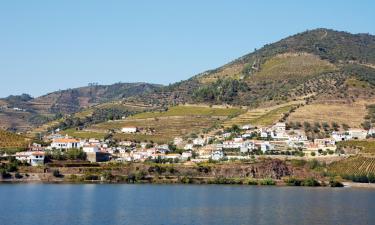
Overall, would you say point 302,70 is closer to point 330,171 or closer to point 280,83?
point 280,83

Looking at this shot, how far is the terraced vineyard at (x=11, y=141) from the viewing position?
4235 inches

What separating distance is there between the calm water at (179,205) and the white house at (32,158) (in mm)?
10920

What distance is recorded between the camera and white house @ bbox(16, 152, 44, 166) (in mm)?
93000

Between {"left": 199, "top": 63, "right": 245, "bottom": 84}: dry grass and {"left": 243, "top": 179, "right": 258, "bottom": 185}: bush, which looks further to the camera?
{"left": 199, "top": 63, "right": 245, "bottom": 84}: dry grass

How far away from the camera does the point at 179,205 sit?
2437 inches

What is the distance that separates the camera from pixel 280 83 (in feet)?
490

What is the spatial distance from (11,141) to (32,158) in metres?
18.4

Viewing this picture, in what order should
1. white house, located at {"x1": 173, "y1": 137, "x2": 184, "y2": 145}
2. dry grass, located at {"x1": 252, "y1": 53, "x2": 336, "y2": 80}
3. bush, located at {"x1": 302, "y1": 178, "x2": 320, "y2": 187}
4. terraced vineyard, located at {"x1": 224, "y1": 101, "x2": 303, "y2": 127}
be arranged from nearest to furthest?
bush, located at {"x1": 302, "y1": 178, "x2": 320, "y2": 187} → white house, located at {"x1": 173, "y1": 137, "x2": 184, "y2": 145} → terraced vineyard, located at {"x1": 224, "y1": 101, "x2": 303, "y2": 127} → dry grass, located at {"x1": 252, "y1": 53, "x2": 336, "y2": 80}

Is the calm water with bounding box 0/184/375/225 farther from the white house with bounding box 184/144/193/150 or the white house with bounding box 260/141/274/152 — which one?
the white house with bounding box 184/144/193/150

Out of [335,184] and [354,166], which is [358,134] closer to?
[354,166]

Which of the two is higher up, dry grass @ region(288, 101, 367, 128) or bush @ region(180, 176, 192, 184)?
dry grass @ region(288, 101, 367, 128)

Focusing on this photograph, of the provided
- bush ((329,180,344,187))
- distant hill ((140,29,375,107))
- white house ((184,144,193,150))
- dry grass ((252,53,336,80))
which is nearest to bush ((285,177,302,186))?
bush ((329,180,344,187))

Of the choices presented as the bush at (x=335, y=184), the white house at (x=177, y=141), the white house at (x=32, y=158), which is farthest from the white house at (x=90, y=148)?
the bush at (x=335, y=184)

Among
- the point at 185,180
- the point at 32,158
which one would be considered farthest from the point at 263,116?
the point at 32,158
